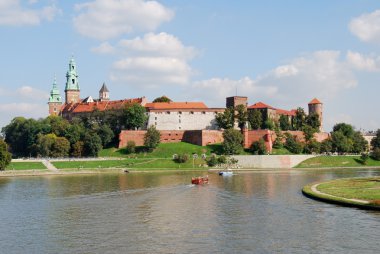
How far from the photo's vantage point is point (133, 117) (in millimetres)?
88625

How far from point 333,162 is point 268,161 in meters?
11.2

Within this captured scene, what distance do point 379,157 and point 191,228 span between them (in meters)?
68.6

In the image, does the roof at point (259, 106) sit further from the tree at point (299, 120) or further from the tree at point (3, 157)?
the tree at point (3, 157)

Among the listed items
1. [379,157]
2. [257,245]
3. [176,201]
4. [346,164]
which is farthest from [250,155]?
[257,245]

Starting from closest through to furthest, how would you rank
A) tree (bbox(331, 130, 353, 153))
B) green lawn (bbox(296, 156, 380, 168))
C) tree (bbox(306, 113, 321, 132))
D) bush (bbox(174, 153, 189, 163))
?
bush (bbox(174, 153, 189, 163)) < green lawn (bbox(296, 156, 380, 168)) < tree (bbox(331, 130, 353, 153)) < tree (bbox(306, 113, 321, 132))

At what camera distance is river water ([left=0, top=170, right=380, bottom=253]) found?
856 inches

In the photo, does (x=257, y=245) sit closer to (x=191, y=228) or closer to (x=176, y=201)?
(x=191, y=228)

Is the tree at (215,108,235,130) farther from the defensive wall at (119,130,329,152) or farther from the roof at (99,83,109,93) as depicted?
the roof at (99,83,109,93)

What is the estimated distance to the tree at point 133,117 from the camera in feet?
291

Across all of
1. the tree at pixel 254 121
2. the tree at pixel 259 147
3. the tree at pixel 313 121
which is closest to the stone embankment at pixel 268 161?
the tree at pixel 259 147

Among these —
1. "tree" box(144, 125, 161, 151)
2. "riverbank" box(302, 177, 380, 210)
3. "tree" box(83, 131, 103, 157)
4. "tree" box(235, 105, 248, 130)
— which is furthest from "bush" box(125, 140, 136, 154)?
"riverbank" box(302, 177, 380, 210)

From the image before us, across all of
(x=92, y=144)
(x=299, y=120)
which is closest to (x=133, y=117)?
(x=92, y=144)

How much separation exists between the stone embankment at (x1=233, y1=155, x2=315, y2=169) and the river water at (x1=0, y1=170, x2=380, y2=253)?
3479cm

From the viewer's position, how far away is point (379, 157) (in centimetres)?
8631
